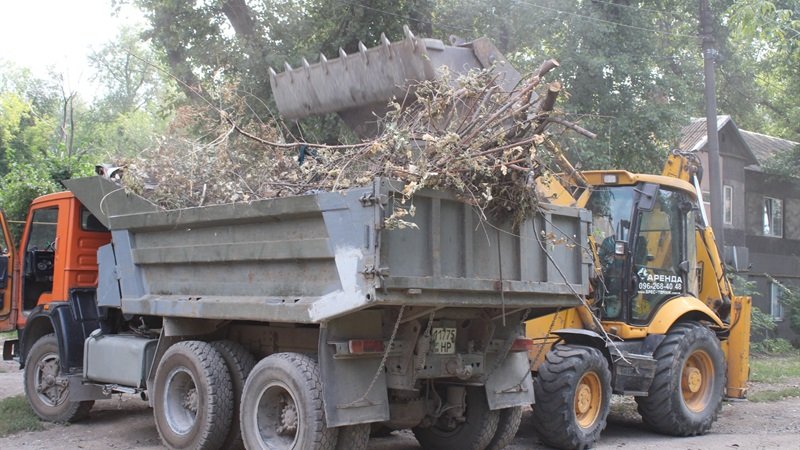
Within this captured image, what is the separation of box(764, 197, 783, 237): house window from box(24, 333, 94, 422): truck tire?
27.8 m

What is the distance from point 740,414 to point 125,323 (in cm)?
712

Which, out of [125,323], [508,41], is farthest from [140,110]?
[125,323]

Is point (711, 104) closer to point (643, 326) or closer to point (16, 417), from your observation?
point (643, 326)

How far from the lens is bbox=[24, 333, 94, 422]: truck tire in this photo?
28.5 feet

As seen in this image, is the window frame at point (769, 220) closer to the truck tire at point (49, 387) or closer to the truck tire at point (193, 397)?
the truck tire at point (49, 387)

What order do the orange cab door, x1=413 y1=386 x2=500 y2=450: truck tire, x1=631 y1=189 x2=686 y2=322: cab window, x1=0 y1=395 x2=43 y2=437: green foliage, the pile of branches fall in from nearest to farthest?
1. the pile of branches
2. x1=413 y1=386 x2=500 y2=450: truck tire
3. x1=0 y1=395 x2=43 y2=437: green foliage
4. x1=631 y1=189 x2=686 y2=322: cab window
5. the orange cab door

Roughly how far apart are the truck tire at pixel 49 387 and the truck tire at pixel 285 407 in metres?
3.15

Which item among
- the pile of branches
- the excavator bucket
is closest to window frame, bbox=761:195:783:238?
the excavator bucket

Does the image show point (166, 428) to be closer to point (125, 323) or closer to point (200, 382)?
point (200, 382)

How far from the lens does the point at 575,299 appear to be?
713 cm

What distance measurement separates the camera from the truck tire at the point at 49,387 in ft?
28.5

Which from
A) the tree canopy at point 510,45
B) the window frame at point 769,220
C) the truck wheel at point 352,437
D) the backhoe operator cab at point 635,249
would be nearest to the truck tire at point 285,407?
the truck wheel at point 352,437

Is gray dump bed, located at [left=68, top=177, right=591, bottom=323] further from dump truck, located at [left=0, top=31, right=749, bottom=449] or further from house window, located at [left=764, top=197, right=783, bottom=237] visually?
house window, located at [left=764, top=197, right=783, bottom=237]

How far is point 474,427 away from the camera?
7.18 metres
